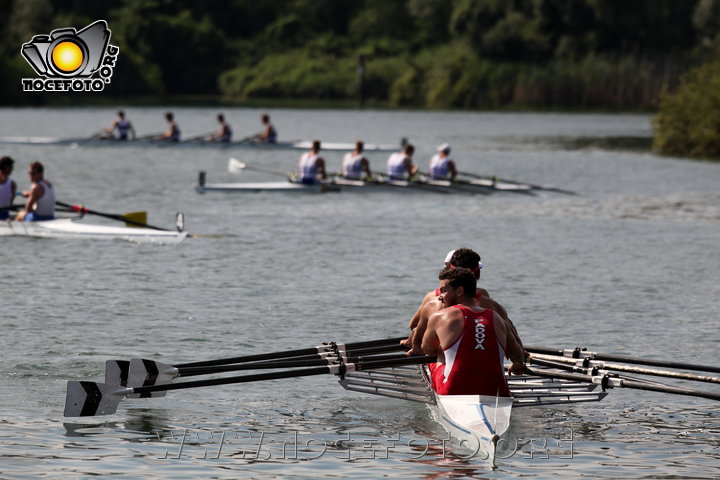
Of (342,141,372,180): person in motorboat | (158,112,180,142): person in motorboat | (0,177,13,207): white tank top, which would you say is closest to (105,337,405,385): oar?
(0,177,13,207): white tank top

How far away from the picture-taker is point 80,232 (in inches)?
997

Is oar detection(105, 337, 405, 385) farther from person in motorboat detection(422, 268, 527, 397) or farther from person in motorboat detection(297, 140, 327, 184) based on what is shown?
person in motorboat detection(297, 140, 327, 184)

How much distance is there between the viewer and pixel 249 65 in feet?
384

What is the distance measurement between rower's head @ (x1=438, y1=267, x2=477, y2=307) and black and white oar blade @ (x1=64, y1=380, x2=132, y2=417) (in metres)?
3.24

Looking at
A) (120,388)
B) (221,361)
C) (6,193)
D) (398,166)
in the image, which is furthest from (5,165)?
(398,166)

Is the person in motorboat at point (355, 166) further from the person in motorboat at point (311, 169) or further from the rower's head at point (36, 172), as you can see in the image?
the rower's head at point (36, 172)

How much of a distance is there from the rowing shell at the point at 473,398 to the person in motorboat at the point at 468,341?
0.16 m

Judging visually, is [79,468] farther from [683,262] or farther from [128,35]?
[128,35]

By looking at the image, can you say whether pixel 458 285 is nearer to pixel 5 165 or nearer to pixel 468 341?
pixel 468 341

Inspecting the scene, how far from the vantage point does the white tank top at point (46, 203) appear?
2464 centimetres

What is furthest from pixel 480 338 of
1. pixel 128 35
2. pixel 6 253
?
pixel 128 35

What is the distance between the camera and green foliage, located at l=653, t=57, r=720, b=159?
4906cm

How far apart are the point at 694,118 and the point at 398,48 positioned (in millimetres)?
63840

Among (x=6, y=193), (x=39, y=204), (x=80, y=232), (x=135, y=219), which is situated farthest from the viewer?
(x=135, y=219)
